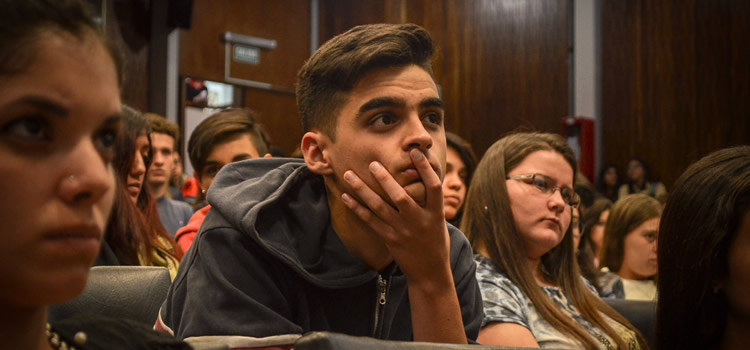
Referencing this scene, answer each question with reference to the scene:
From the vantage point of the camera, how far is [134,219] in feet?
7.34

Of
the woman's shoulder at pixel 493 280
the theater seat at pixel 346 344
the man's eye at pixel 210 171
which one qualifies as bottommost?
the woman's shoulder at pixel 493 280

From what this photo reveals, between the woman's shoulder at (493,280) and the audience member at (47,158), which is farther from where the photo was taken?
the woman's shoulder at (493,280)

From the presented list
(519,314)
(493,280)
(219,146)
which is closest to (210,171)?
(219,146)

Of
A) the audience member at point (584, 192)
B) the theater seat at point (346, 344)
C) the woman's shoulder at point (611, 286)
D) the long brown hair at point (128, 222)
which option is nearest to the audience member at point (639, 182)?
the audience member at point (584, 192)

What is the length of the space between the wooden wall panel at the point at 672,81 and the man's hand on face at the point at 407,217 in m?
6.68

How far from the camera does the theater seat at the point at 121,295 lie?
4.53 feet

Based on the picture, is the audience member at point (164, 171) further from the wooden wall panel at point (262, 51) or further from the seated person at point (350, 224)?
the wooden wall panel at point (262, 51)

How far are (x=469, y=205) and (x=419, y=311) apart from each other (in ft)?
3.15

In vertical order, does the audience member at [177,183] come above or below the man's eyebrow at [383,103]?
below

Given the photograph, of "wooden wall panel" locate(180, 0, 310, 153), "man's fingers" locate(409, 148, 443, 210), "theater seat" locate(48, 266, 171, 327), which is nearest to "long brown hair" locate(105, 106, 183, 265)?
"theater seat" locate(48, 266, 171, 327)

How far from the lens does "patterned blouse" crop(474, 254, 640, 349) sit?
1.94 meters

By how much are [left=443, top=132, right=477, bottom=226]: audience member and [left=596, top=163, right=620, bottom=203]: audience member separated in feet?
15.6

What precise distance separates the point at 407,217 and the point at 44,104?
0.80 meters

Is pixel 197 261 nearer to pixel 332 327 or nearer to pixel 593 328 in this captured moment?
pixel 332 327
